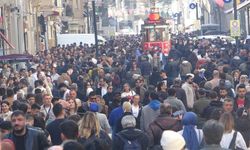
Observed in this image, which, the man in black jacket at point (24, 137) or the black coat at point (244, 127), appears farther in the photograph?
the black coat at point (244, 127)

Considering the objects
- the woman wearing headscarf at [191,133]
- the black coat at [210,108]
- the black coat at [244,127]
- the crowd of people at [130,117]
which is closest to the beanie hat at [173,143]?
the crowd of people at [130,117]

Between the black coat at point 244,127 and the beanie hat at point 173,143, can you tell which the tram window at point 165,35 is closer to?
the black coat at point 244,127

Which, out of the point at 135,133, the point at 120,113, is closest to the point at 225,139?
the point at 135,133

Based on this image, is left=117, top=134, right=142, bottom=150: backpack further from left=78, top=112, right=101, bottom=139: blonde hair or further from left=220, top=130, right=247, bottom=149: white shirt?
left=220, top=130, right=247, bottom=149: white shirt

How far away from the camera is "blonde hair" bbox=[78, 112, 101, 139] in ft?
36.8

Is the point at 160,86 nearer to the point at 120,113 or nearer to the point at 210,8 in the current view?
the point at 120,113

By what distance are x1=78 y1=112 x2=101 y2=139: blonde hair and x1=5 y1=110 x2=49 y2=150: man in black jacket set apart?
0.46m

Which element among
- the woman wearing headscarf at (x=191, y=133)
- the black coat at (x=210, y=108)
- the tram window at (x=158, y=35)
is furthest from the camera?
the tram window at (x=158, y=35)

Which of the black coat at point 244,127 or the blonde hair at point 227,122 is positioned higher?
the blonde hair at point 227,122

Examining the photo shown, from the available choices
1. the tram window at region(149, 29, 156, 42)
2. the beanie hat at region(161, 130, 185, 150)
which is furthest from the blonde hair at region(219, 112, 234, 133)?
the tram window at region(149, 29, 156, 42)

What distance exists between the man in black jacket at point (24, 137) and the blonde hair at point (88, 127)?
465 millimetres

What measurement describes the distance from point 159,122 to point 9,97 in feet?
17.2

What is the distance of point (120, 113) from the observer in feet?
49.3

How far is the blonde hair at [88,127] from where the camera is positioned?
11219mm
